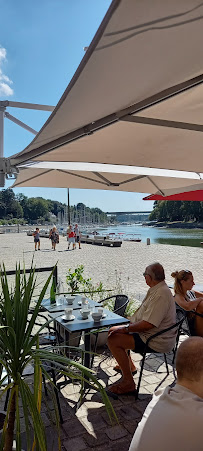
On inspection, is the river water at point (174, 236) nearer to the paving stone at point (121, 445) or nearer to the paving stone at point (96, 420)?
the paving stone at point (96, 420)

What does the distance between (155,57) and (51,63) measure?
4428mm

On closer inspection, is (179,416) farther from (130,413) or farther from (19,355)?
(130,413)

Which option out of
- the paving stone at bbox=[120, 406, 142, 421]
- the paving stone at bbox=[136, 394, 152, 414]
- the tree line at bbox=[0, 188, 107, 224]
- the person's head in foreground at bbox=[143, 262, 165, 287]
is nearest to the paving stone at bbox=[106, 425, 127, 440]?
the paving stone at bbox=[120, 406, 142, 421]

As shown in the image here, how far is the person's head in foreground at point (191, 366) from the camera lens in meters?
1.40

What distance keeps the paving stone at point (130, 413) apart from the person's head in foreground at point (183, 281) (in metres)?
1.33

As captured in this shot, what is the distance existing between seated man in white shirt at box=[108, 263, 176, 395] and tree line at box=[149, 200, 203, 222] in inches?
2564

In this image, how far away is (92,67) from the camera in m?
1.48

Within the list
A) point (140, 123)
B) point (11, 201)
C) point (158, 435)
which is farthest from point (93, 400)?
point (11, 201)

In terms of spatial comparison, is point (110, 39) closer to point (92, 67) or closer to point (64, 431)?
point (92, 67)

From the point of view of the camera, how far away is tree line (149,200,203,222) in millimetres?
73250

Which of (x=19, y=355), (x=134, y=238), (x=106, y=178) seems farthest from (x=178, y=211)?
(x=19, y=355)

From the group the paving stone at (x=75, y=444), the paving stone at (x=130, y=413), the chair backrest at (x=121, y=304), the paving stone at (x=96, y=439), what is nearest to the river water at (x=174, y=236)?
the chair backrest at (x=121, y=304)

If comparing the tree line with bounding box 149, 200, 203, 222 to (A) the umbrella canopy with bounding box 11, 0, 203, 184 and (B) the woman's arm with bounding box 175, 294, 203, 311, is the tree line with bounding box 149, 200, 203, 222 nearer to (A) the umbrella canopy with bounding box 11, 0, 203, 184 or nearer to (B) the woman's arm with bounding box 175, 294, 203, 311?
(B) the woman's arm with bounding box 175, 294, 203, 311

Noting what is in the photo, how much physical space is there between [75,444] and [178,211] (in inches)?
3163
